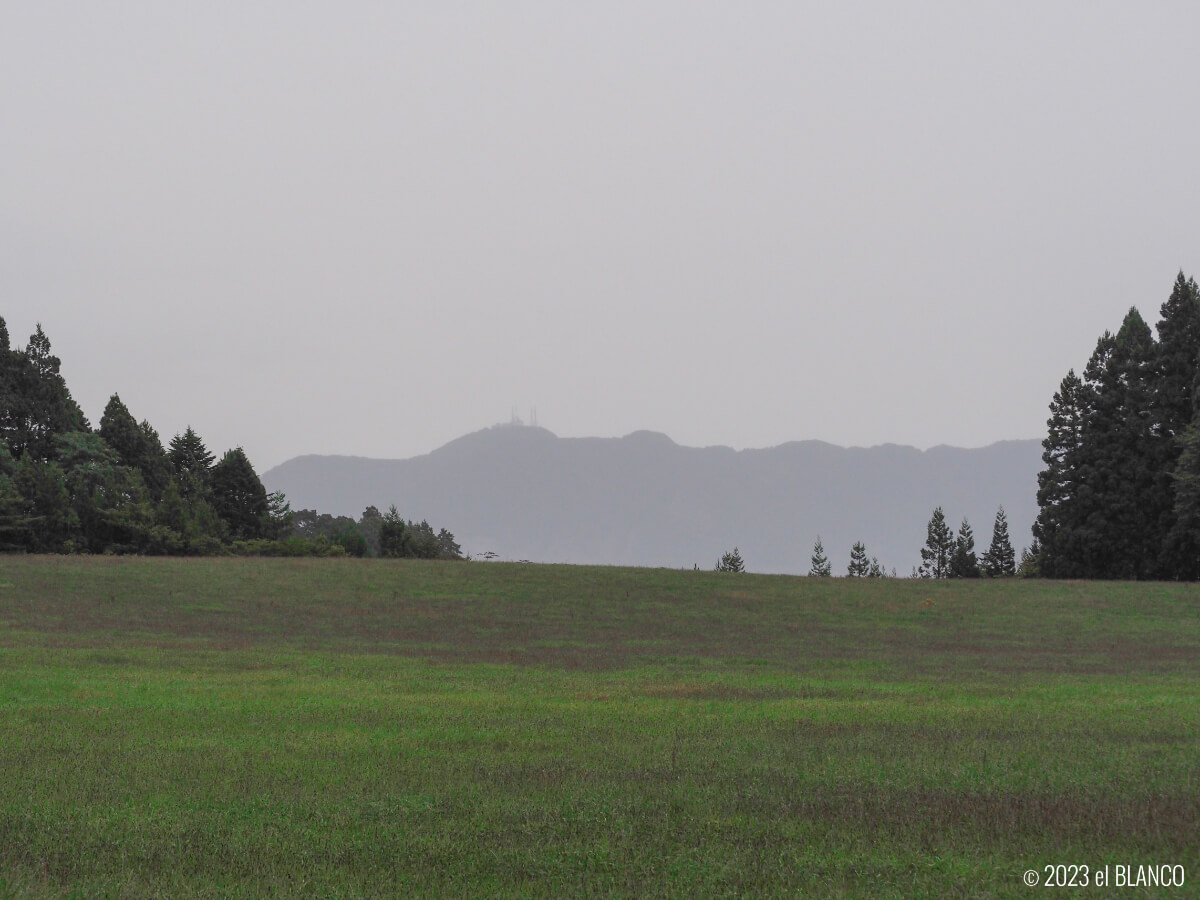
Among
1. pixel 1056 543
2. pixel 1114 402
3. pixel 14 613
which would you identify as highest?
pixel 1114 402

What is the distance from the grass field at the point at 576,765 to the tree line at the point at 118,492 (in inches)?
1202

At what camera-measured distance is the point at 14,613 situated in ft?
132

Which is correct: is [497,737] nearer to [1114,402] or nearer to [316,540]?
[316,540]

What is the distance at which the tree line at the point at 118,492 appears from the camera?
6544 centimetres

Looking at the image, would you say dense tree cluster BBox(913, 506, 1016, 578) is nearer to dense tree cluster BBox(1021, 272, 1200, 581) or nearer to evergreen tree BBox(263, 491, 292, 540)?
dense tree cluster BBox(1021, 272, 1200, 581)

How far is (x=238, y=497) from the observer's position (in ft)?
319

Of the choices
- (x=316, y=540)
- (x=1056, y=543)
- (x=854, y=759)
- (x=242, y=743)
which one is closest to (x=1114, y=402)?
(x=1056, y=543)

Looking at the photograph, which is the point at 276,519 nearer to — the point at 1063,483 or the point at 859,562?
the point at 1063,483

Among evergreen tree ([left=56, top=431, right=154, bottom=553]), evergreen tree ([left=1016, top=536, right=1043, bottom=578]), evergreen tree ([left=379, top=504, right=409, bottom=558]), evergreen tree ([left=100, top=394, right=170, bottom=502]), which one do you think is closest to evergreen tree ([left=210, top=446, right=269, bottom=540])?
evergreen tree ([left=100, top=394, right=170, bottom=502])

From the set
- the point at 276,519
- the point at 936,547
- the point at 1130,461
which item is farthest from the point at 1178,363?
the point at 276,519

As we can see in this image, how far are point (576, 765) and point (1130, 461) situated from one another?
2735 inches

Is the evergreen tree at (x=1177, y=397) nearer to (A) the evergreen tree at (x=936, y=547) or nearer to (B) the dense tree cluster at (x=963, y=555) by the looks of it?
(B) the dense tree cluster at (x=963, y=555)

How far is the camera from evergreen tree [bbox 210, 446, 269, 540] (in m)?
96.5

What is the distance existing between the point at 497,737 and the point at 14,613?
32.5m
